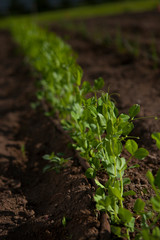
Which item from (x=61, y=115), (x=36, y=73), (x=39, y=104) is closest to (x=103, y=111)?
(x=61, y=115)

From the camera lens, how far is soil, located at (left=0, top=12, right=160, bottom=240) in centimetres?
170

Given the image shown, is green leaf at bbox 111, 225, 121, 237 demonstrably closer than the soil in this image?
Yes

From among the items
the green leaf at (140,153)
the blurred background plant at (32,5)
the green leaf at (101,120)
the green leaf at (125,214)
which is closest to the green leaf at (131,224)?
the green leaf at (125,214)

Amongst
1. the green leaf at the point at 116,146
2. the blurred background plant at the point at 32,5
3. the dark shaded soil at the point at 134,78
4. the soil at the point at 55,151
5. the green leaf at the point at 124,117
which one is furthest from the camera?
the blurred background plant at the point at 32,5

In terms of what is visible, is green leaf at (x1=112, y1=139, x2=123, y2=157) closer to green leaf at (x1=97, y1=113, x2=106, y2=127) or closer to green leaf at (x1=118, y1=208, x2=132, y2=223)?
green leaf at (x1=97, y1=113, x2=106, y2=127)

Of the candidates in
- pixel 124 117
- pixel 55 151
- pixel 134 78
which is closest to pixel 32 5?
pixel 134 78

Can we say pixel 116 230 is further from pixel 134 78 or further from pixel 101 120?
pixel 134 78

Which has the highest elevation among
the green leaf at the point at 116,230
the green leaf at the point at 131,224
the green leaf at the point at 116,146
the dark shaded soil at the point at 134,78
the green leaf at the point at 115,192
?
the dark shaded soil at the point at 134,78

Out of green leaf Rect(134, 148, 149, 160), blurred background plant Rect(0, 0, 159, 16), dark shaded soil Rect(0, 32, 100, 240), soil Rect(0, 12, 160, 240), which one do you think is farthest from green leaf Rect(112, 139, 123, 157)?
blurred background plant Rect(0, 0, 159, 16)

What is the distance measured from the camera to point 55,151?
2520 mm

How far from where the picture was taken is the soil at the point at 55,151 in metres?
1.70

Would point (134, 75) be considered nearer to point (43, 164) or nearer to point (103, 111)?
point (43, 164)

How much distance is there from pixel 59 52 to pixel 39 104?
886 millimetres

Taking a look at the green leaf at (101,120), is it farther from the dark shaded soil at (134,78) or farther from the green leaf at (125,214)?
the green leaf at (125,214)
